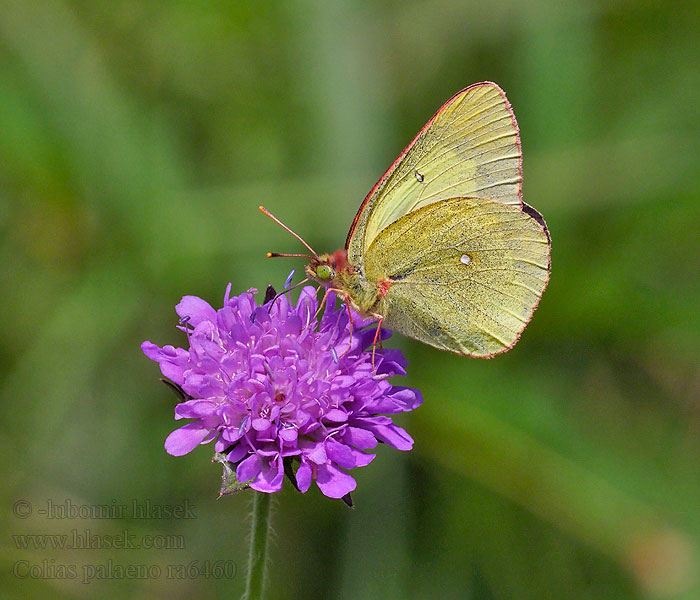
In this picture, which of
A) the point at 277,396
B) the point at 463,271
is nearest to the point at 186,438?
the point at 277,396

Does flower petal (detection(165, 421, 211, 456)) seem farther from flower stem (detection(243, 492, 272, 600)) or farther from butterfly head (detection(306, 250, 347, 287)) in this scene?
butterfly head (detection(306, 250, 347, 287))

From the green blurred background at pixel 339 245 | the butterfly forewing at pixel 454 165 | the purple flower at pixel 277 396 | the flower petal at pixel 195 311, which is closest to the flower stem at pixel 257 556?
the purple flower at pixel 277 396

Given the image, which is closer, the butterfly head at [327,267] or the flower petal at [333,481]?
the flower petal at [333,481]

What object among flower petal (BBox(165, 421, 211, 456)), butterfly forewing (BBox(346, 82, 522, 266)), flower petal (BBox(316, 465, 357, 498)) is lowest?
flower petal (BBox(316, 465, 357, 498))

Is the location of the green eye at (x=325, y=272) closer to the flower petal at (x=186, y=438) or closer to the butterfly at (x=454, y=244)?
the butterfly at (x=454, y=244)

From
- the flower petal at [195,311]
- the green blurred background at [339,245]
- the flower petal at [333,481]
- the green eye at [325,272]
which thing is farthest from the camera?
the green blurred background at [339,245]

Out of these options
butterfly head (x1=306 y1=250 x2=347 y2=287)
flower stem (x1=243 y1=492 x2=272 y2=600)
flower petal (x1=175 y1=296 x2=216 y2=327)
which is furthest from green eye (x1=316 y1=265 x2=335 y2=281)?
flower stem (x1=243 y1=492 x2=272 y2=600)

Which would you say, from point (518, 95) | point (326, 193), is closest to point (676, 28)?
point (518, 95)
